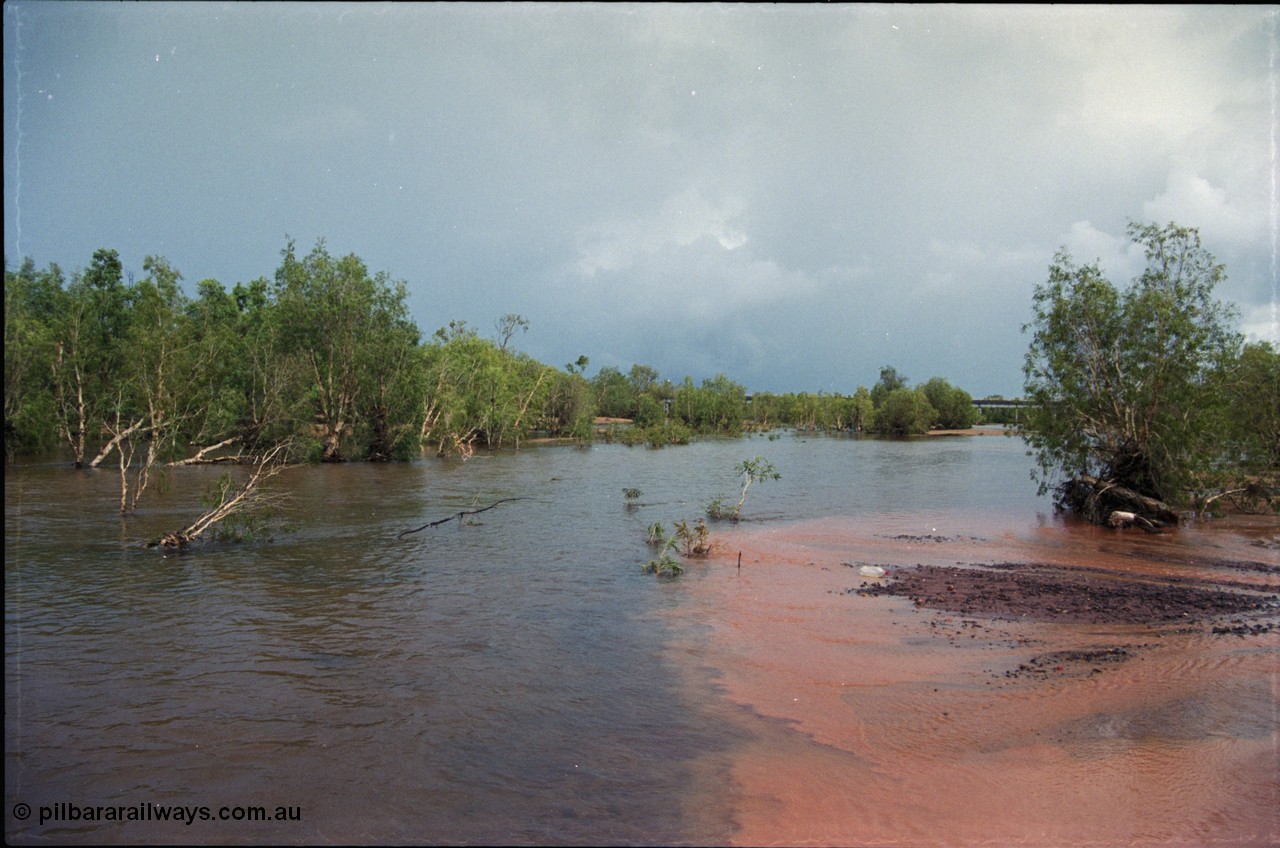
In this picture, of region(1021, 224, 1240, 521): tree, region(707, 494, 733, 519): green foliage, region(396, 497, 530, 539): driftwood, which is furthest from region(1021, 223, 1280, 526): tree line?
region(396, 497, 530, 539): driftwood

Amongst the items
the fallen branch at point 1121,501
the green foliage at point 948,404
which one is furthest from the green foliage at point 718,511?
the green foliage at point 948,404

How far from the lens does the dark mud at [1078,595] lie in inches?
501

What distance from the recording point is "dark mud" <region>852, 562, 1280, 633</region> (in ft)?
41.8

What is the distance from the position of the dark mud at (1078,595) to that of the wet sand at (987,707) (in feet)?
0.27

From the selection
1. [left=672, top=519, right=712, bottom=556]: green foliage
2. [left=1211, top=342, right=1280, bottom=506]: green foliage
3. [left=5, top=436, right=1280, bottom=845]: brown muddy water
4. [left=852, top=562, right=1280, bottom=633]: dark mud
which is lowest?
[left=5, top=436, right=1280, bottom=845]: brown muddy water

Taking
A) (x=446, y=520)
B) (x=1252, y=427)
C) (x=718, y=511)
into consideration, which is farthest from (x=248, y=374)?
(x=1252, y=427)

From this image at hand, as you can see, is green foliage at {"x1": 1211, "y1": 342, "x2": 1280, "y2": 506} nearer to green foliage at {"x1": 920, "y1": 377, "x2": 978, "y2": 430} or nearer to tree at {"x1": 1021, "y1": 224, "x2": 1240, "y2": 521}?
tree at {"x1": 1021, "y1": 224, "x2": 1240, "y2": 521}

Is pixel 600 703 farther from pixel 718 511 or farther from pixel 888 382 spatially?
pixel 888 382

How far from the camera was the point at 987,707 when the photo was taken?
9.03 meters

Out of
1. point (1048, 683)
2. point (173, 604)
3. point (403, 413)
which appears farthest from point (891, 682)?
point (403, 413)

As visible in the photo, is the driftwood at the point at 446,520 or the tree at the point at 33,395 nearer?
the driftwood at the point at 446,520

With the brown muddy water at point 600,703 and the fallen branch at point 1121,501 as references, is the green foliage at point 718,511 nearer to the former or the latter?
the brown muddy water at point 600,703

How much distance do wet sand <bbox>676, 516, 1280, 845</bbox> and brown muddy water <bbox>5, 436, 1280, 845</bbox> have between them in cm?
5

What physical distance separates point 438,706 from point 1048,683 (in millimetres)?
8094
